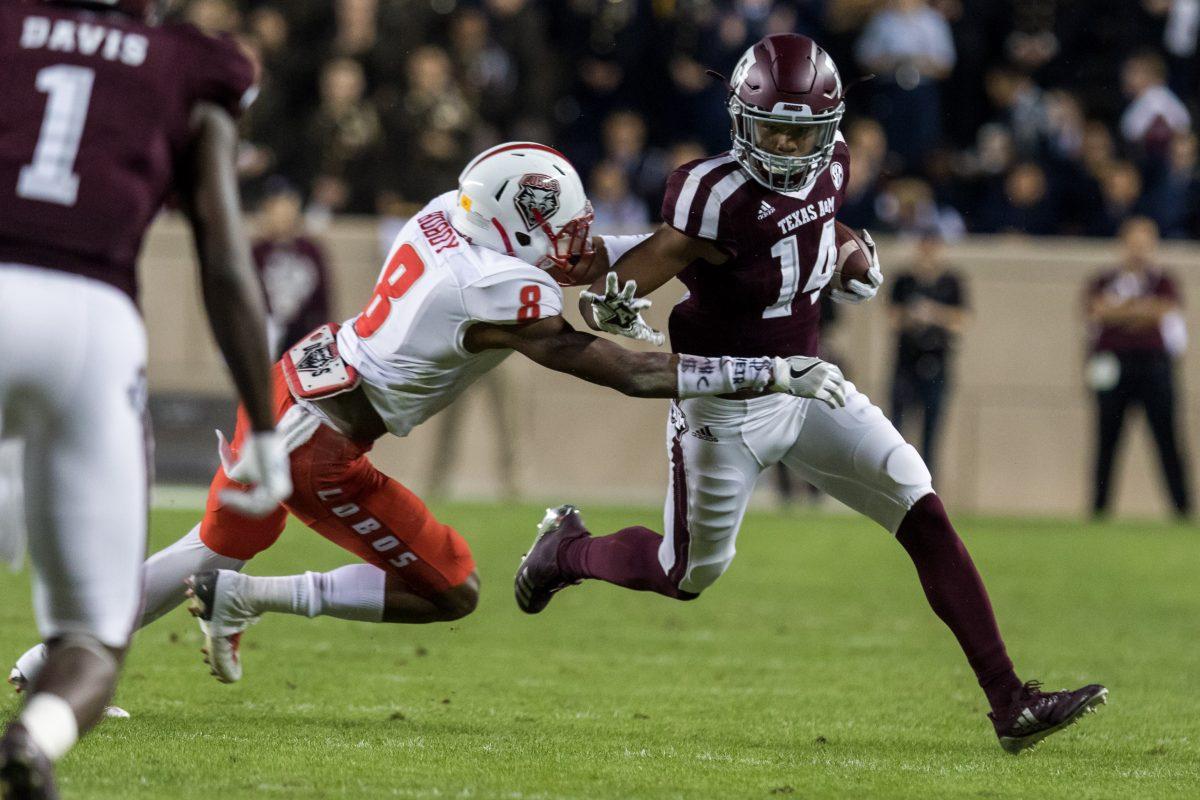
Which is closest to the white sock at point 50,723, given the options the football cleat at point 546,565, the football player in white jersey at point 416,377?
the football player in white jersey at point 416,377

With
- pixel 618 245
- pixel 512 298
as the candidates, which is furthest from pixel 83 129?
pixel 618 245

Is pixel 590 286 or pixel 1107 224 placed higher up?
pixel 590 286

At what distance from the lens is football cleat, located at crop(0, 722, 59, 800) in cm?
304

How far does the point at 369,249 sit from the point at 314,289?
173 cm

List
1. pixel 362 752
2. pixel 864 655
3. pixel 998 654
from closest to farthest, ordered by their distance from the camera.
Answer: pixel 362 752, pixel 998 654, pixel 864 655

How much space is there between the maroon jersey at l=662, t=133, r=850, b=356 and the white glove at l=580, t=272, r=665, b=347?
11.6 inches

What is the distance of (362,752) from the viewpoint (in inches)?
185

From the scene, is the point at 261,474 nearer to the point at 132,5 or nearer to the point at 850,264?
the point at 132,5

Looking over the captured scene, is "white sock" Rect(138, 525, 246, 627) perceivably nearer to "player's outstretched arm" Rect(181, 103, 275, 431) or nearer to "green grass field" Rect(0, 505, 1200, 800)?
"green grass field" Rect(0, 505, 1200, 800)

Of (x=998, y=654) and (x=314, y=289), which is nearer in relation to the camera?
(x=998, y=654)

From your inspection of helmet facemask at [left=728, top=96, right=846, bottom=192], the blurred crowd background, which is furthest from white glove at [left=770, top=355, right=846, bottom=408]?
the blurred crowd background

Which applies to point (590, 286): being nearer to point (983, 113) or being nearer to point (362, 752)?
point (362, 752)

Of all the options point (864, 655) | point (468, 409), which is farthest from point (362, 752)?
point (468, 409)

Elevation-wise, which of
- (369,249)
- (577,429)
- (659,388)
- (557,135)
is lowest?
(577,429)
